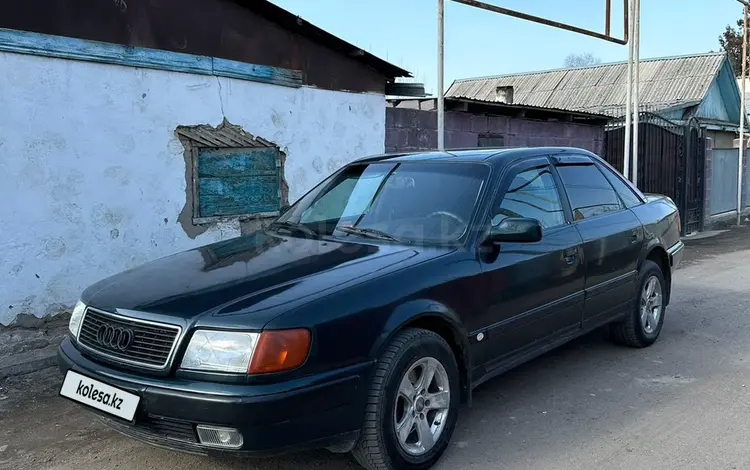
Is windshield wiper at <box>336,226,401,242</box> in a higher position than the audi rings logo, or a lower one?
higher

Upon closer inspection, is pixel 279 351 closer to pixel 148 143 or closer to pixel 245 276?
pixel 245 276

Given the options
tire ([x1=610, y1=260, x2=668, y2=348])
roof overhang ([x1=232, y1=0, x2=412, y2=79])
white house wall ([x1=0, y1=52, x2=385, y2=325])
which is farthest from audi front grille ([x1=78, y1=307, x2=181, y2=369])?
roof overhang ([x1=232, y1=0, x2=412, y2=79])

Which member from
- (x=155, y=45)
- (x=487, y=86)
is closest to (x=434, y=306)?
(x=155, y=45)

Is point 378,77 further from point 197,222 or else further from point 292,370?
point 292,370

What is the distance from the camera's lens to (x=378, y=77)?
8672 mm

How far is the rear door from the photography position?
4.63m

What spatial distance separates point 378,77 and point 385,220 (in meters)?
5.05

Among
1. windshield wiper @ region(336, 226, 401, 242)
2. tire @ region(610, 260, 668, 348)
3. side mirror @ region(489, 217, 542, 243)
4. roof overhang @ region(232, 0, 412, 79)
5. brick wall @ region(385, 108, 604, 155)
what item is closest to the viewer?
side mirror @ region(489, 217, 542, 243)

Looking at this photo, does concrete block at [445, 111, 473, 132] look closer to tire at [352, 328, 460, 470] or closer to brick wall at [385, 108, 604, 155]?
brick wall at [385, 108, 604, 155]

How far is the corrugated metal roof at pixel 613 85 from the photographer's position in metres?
21.5

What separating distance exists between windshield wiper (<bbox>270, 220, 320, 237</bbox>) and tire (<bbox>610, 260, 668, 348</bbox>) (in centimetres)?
271

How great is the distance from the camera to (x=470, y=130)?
10211 mm

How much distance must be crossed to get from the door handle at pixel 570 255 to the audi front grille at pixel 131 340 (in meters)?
2.56

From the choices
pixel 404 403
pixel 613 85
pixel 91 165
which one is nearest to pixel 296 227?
pixel 404 403
